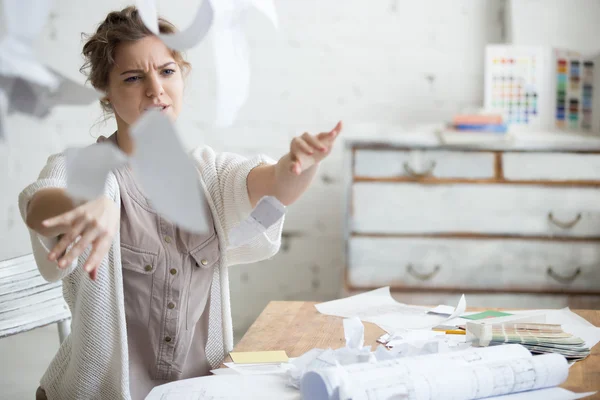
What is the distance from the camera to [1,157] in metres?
0.42

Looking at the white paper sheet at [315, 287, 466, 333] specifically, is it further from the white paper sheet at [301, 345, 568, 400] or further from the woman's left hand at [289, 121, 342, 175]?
the woman's left hand at [289, 121, 342, 175]

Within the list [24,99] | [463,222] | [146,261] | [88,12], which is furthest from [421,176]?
[24,99]

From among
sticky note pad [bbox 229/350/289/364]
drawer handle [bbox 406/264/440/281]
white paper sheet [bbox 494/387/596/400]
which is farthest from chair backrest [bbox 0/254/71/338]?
drawer handle [bbox 406/264/440/281]

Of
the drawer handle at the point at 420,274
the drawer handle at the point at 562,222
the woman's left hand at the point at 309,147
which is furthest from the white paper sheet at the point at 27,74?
the drawer handle at the point at 562,222

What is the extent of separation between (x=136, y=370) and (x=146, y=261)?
0.18 metres

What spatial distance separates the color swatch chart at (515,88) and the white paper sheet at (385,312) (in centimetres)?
145

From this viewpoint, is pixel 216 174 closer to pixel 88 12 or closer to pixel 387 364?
pixel 387 364

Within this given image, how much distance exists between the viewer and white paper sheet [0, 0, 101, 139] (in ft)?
1.30

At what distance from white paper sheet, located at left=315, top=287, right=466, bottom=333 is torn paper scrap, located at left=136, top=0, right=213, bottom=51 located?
78 cm

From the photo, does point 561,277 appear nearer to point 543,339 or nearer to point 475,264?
point 475,264

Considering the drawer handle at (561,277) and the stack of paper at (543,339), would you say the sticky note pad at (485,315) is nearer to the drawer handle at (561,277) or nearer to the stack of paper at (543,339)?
the stack of paper at (543,339)

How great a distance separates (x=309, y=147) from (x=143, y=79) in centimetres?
22

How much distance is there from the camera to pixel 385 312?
126cm

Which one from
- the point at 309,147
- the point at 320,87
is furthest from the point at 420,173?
the point at 309,147
